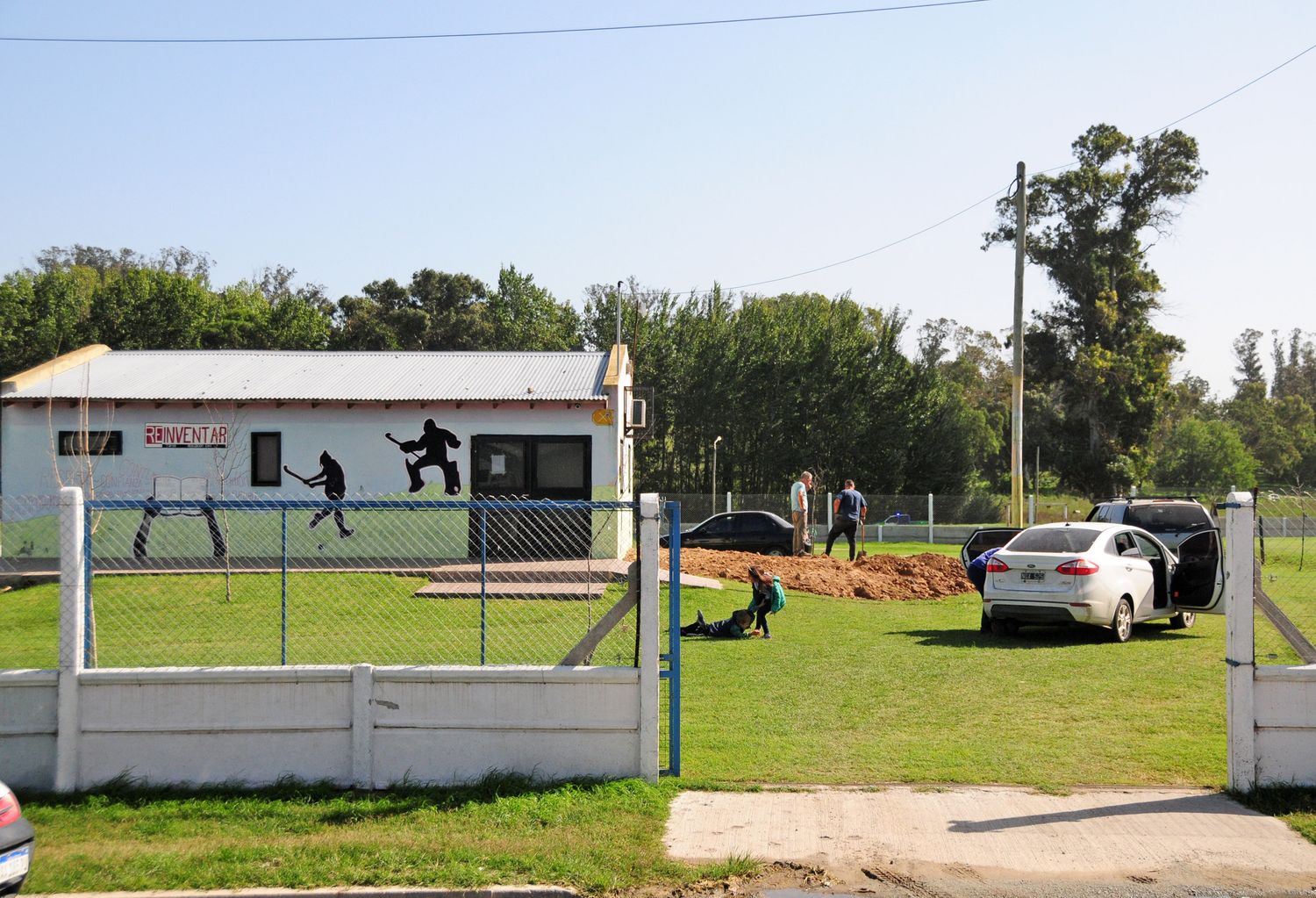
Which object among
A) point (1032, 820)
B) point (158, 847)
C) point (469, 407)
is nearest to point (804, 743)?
point (1032, 820)

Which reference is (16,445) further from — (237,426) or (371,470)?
(371,470)

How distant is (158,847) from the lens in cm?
630

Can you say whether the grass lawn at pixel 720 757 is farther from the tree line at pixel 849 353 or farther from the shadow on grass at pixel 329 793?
the tree line at pixel 849 353

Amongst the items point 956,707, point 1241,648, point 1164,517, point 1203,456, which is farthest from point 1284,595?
point 1203,456

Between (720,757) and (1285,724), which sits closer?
(1285,724)

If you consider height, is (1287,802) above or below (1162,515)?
below

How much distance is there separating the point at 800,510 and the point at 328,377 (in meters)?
10.3

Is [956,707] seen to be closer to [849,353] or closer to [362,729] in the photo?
[362,729]

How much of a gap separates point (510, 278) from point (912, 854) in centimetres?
5155

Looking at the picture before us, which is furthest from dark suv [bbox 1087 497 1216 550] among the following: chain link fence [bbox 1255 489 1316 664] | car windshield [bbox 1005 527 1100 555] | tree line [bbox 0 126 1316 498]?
tree line [bbox 0 126 1316 498]

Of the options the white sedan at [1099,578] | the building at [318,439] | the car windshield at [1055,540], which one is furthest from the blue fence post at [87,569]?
the building at [318,439]

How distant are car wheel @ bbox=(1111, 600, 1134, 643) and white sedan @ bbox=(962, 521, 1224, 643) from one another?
11mm

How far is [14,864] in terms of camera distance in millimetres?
5293

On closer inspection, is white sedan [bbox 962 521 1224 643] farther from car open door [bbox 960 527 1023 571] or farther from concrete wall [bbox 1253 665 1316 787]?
concrete wall [bbox 1253 665 1316 787]
